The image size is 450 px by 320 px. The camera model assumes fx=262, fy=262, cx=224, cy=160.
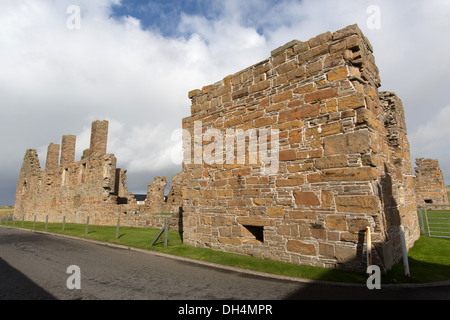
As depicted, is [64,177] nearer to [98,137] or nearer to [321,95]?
[98,137]

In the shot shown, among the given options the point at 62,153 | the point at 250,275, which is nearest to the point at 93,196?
the point at 62,153

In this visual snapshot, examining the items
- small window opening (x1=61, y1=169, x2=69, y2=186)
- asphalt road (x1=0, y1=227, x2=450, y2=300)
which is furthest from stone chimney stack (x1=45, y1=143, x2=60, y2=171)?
asphalt road (x1=0, y1=227, x2=450, y2=300)

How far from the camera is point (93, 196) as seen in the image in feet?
67.1

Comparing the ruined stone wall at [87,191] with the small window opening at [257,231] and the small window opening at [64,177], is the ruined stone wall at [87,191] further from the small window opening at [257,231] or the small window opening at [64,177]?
the small window opening at [257,231]

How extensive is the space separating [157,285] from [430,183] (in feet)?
65.2

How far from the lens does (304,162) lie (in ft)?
20.9

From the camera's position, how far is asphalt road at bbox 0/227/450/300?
441 cm

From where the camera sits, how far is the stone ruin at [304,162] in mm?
5574

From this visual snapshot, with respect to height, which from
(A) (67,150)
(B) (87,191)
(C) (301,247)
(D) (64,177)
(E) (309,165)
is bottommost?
(C) (301,247)

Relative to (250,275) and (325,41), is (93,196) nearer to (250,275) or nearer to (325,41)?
(250,275)

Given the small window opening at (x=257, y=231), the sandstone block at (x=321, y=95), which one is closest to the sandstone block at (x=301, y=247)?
the small window opening at (x=257, y=231)

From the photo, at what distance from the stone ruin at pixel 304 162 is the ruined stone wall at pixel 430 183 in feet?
37.4

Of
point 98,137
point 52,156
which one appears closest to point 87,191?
point 98,137
